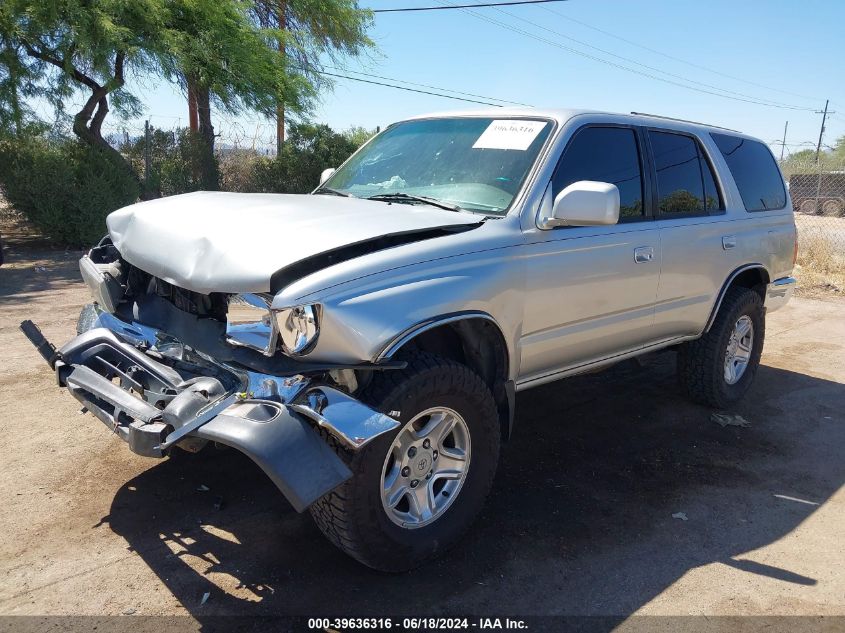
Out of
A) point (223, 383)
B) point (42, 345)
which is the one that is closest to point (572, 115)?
point (223, 383)

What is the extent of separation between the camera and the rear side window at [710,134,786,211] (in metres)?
5.14

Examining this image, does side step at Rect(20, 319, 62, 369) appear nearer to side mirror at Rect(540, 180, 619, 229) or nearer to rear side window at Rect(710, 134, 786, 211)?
side mirror at Rect(540, 180, 619, 229)

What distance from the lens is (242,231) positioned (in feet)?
9.70

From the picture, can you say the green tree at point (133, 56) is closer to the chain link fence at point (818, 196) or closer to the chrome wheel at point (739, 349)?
the chrome wheel at point (739, 349)

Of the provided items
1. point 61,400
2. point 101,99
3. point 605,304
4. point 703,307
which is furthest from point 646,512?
point 101,99

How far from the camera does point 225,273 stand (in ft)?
9.00

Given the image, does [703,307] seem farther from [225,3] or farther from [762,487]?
[225,3]

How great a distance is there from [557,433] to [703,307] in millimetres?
1368

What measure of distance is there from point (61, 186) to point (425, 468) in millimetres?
10069

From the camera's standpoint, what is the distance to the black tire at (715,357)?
5117 mm

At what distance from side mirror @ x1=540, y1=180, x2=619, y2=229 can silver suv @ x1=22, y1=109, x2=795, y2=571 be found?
0.01 meters

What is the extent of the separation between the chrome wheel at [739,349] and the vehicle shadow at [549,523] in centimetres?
47

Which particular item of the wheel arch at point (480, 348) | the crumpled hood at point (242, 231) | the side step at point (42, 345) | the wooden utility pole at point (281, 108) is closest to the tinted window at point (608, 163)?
the crumpled hood at point (242, 231)

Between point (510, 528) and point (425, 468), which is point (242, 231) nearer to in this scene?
point (425, 468)
